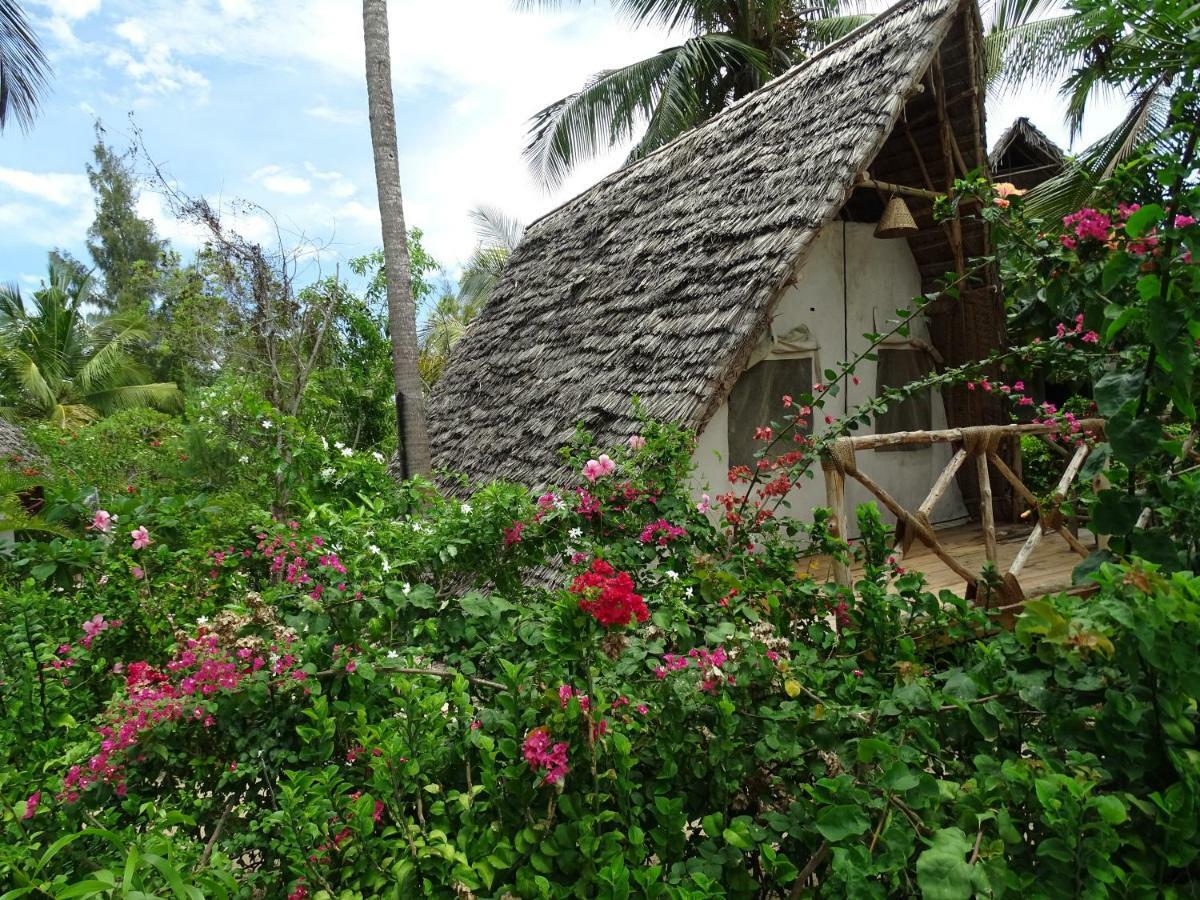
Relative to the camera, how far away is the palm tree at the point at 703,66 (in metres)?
13.1

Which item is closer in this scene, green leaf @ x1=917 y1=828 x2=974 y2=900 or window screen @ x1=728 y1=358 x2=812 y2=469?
green leaf @ x1=917 y1=828 x2=974 y2=900

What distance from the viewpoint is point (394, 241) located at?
20.5 ft

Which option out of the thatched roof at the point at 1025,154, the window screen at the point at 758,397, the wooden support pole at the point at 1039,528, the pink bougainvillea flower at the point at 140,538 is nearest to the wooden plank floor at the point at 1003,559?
the wooden support pole at the point at 1039,528

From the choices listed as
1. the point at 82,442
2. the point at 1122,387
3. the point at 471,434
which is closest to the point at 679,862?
the point at 1122,387

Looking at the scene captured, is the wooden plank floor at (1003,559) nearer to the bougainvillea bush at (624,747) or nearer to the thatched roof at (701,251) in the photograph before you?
the thatched roof at (701,251)

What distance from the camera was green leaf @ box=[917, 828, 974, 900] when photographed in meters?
0.95

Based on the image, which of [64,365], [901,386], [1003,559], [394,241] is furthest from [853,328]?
[64,365]

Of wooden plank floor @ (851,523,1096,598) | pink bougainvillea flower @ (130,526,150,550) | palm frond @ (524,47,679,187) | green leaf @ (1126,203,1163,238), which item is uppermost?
palm frond @ (524,47,679,187)

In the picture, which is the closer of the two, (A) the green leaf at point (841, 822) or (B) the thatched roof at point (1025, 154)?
(A) the green leaf at point (841, 822)

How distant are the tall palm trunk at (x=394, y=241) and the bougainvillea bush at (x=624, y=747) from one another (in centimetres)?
→ 395

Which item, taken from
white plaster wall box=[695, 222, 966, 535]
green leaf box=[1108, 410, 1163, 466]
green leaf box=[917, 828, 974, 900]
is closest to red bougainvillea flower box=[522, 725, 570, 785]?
green leaf box=[917, 828, 974, 900]

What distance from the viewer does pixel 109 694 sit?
226 cm

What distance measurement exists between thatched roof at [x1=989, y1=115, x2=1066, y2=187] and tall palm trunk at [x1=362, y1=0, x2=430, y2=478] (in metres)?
9.21

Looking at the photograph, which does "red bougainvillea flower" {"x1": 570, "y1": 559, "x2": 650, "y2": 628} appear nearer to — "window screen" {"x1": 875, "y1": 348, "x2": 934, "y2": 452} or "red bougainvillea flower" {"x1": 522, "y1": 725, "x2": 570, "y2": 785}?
"red bougainvillea flower" {"x1": 522, "y1": 725, "x2": 570, "y2": 785}
